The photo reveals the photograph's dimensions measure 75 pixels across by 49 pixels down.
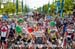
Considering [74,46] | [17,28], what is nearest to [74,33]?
[74,46]

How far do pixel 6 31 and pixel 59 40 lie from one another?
6.25 ft

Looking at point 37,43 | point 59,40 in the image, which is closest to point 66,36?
point 59,40

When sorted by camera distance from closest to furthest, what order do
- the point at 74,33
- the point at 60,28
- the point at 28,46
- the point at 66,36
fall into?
the point at 28,46 < the point at 66,36 < the point at 74,33 < the point at 60,28

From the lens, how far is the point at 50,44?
11750 mm

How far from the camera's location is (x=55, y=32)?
12.5 m

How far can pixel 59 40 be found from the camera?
12.4 metres

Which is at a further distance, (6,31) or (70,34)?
(70,34)

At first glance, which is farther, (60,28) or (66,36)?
(60,28)

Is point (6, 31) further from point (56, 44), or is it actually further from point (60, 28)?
point (60, 28)

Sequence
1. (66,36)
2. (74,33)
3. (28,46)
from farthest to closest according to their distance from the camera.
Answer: (74,33) → (66,36) → (28,46)

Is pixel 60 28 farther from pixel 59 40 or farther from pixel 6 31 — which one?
pixel 6 31

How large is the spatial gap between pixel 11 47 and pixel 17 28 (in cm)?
129

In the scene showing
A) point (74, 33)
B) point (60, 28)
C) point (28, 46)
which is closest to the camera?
point (28, 46)

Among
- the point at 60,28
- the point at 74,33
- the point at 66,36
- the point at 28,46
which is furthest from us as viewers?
the point at 60,28
